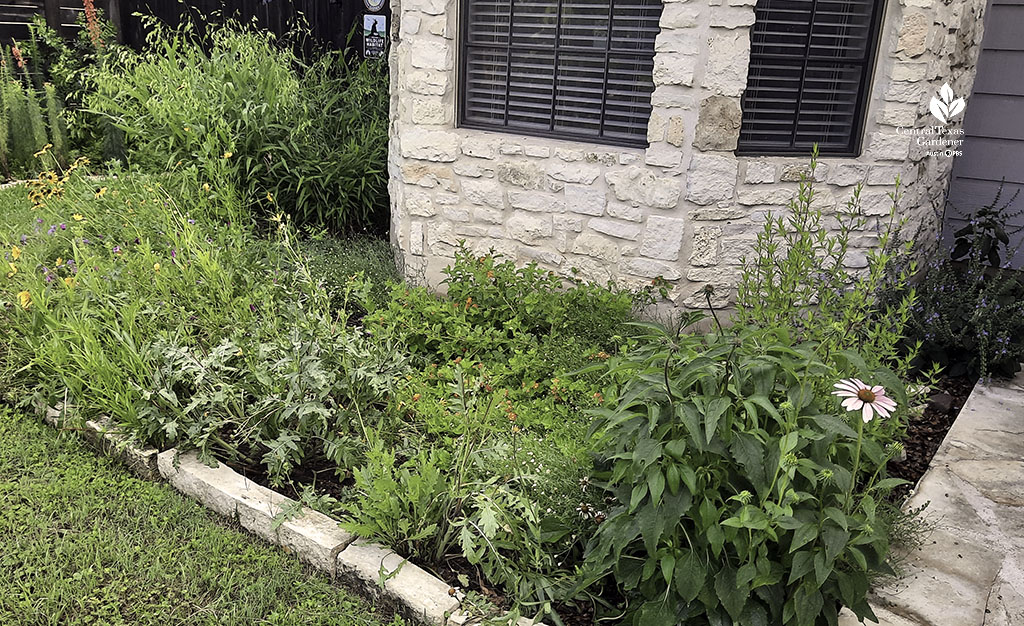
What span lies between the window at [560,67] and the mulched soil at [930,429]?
2011 millimetres

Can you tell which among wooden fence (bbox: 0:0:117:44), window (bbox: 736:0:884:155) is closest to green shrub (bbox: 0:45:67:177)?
wooden fence (bbox: 0:0:117:44)

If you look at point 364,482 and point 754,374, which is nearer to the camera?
point 754,374

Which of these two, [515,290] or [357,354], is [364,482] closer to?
[357,354]

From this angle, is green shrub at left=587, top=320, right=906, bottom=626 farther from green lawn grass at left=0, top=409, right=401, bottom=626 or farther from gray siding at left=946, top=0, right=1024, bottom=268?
gray siding at left=946, top=0, right=1024, bottom=268

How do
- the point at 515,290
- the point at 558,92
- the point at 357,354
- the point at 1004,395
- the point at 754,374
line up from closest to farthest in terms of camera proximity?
the point at 754,374 < the point at 357,354 < the point at 1004,395 < the point at 515,290 < the point at 558,92

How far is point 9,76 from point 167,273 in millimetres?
5162

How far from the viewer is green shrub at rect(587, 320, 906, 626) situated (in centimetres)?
206

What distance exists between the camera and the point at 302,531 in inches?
105

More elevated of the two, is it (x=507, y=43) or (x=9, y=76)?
(x=507, y=43)

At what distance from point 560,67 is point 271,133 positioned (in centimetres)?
224

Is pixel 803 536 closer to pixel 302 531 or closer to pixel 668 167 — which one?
pixel 302 531

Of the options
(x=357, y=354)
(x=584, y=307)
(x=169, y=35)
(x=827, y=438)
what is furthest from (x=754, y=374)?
(x=169, y=35)

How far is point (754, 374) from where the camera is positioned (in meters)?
2.20

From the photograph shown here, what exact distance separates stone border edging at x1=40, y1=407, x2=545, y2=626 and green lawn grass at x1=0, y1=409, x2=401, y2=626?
0.05 metres
